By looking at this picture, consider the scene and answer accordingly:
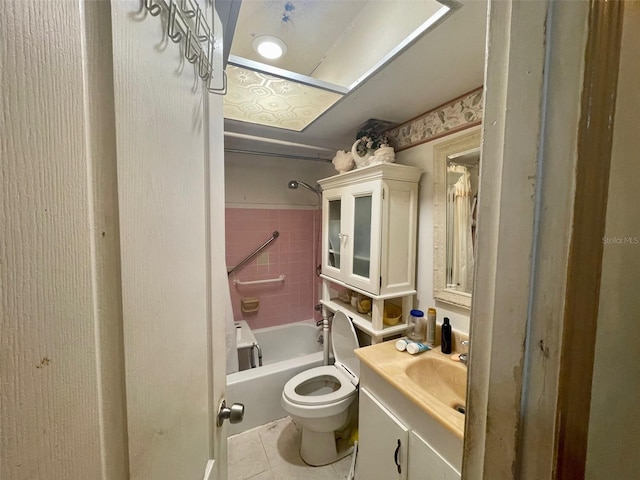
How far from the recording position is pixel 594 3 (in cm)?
28

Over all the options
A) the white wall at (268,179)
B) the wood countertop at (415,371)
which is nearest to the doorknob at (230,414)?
the wood countertop at (415,371)

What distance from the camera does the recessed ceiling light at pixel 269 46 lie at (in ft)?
4.35

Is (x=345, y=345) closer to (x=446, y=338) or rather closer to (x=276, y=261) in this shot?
(x=446, y=338)

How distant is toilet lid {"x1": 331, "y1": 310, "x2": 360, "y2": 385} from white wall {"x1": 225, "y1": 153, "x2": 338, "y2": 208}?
1.34 metres

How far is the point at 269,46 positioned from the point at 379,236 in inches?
46.8

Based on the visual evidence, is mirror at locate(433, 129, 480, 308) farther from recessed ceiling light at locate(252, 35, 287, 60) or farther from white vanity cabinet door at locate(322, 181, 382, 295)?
recessed ceiling light at locate(252, 35, 287, 60)

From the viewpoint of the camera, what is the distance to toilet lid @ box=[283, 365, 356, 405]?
5.01 feet

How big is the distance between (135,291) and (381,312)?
4.68ft

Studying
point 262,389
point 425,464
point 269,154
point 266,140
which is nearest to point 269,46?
point 266,140

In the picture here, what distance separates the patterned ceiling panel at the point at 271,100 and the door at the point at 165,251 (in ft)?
1.96

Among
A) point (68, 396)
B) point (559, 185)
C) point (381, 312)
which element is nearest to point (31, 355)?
point (68, 396)

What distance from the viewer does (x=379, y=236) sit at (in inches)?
59.6

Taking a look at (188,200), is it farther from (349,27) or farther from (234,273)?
(234,273)

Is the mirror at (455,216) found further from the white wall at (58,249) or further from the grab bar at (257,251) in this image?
the grab bar at (257,251)
